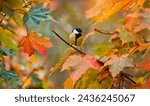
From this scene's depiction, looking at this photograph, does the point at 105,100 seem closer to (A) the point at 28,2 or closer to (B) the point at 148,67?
(B) the point at 148,67

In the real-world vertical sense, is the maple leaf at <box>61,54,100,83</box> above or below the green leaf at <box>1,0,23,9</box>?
below

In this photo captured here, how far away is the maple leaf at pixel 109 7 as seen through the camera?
1.03 metres

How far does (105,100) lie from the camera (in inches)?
44.6

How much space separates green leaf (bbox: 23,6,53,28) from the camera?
101 centimetres

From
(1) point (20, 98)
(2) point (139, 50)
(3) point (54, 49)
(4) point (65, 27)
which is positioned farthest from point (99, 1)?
(3) point (54, 49)

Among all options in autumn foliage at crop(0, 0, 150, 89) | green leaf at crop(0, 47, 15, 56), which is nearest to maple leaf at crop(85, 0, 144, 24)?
autumn foliage at crop(0, 0, 150, 89)

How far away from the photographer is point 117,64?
0.99 m

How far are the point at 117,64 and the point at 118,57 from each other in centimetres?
2

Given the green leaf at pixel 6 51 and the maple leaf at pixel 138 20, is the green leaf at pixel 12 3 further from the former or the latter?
the maple leaf at pixel 138 20

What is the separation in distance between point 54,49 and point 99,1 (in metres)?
1.04

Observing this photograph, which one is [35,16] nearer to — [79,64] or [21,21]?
[21,21]

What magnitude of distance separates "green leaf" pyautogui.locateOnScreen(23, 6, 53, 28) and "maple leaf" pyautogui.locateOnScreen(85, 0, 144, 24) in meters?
0.13

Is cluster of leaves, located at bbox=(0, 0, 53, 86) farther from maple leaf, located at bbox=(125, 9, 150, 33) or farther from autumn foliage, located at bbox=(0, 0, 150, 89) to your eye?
maple leaf, located at bbox=(125, 9, 150, 33)

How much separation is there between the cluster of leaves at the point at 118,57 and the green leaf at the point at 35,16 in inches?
3.9
